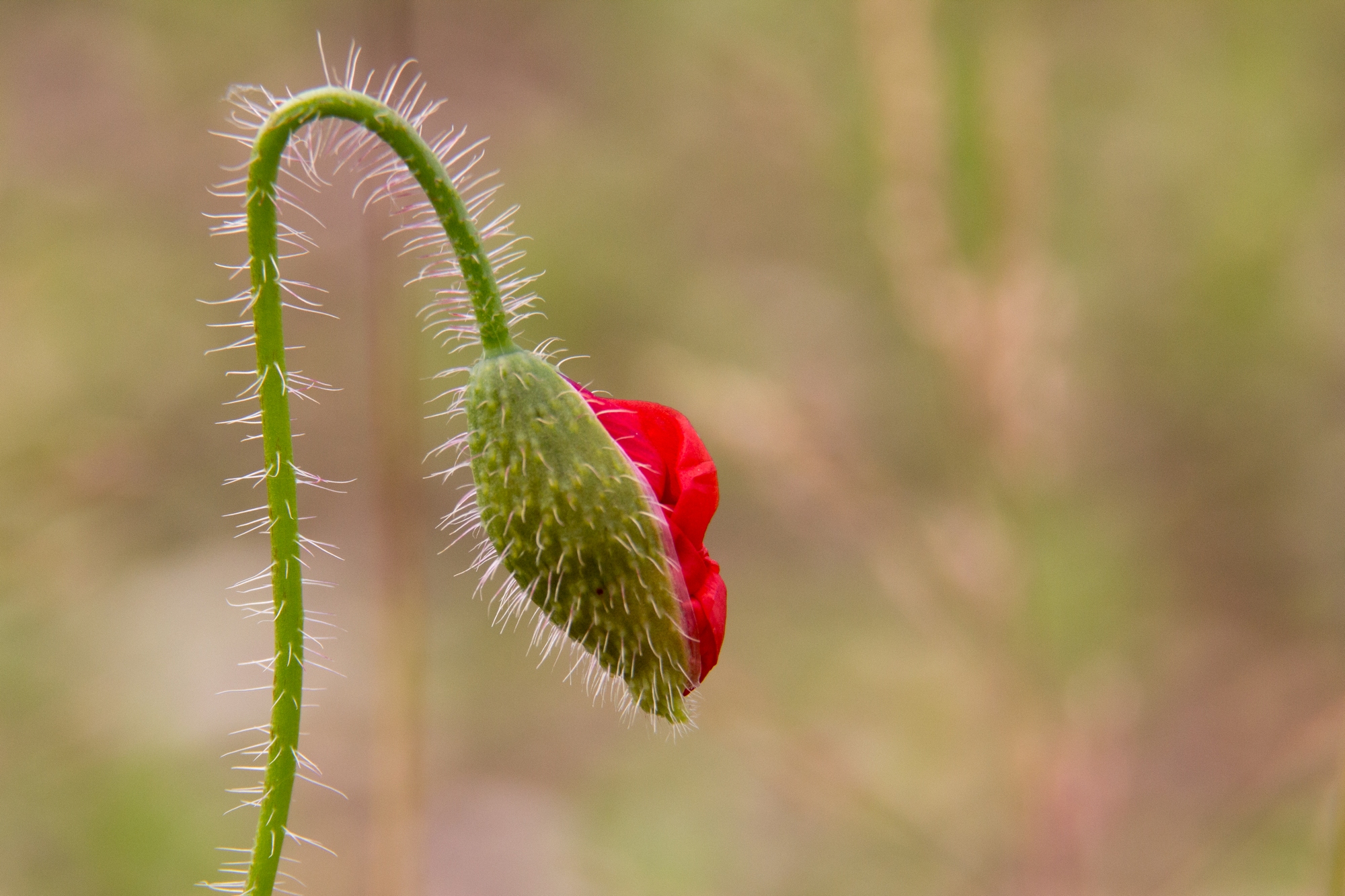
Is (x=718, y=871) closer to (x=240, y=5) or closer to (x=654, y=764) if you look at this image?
(x=654, y=764)

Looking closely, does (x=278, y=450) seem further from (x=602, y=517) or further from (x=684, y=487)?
(x=684, y=487)

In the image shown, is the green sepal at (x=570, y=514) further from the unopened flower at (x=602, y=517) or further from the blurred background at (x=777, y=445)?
the blurred background at (x=777, y=445)

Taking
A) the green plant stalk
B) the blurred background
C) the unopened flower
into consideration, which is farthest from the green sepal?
the blurred background

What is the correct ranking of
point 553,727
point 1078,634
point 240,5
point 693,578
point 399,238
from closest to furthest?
point 693,578, point 399,238, point 1078,634, point 553,727, point 240,5

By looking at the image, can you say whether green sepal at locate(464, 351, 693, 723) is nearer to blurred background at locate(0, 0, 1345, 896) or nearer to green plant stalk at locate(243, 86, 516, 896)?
green plant stalk at locate(243, 86, 516, 896)

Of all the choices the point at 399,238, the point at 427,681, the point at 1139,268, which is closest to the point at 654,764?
the point at 427,681

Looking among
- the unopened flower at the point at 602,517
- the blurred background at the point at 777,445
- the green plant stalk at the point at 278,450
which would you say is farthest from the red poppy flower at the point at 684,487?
the blurred background at the point at 777,445
